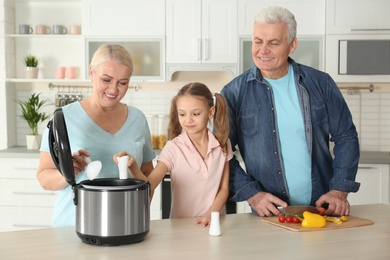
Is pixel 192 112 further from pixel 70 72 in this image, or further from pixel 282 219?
pixel 70 72

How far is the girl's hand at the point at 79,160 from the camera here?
6.14 ft

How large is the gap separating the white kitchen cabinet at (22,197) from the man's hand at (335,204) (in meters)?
2.72

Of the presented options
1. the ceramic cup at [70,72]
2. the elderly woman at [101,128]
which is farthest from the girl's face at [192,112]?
the ceramic cup at [70,72]

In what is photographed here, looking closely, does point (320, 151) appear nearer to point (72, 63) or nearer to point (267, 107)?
point (267, 107)

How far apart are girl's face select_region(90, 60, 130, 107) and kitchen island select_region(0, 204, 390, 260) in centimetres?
46

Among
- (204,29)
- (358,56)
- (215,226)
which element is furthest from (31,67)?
(215,226)

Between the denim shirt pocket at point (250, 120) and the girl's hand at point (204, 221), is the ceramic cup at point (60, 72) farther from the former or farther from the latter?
the girl's hand at point (204, 221)

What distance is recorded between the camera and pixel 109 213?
5.57ft

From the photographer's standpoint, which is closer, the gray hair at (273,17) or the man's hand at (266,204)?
the man's hand at (266,204)

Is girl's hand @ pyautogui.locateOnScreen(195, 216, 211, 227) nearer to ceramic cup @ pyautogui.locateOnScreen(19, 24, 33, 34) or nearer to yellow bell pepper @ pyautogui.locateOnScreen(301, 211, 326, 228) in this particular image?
yellow bell pepper @ pyautogui.locateOnScreen(301, 211, 326, 228)

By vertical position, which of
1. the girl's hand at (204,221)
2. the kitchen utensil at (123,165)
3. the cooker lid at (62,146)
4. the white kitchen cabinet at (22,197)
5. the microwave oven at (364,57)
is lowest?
the white kitchen cabinet at (22,197)

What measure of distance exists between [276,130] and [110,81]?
77 centimetres

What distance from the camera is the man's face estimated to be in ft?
7.60

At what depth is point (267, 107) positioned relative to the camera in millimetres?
2438
